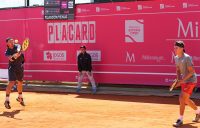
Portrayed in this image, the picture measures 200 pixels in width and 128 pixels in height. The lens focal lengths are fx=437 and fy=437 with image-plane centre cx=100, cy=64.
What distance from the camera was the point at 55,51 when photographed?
18625mm

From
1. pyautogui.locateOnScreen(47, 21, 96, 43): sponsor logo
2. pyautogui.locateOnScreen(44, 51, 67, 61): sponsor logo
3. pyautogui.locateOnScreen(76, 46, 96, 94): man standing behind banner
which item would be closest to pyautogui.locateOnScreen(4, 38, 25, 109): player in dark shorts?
pyautogui.locateOnScreen(76, 46, 96, 94): man standing behind banner

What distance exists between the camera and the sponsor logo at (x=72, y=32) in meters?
17.8

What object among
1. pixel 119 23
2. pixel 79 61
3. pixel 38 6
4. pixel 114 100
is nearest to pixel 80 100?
pixel 114 100

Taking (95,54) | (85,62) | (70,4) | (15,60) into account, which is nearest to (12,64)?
(15,60)

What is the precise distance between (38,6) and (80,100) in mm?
5832

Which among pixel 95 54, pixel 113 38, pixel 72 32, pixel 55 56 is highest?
pixel 72 32

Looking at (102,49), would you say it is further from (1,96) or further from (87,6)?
(1,96)

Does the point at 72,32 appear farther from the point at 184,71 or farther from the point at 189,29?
the point at 184,71

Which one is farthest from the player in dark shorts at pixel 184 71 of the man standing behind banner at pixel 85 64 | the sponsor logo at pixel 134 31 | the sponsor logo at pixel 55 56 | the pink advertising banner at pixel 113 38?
the sponsor logo at pixel 55 56

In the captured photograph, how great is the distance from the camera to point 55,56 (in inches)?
732

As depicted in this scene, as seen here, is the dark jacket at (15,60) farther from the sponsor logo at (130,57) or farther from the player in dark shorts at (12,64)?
the sponsor logo at (130,57)

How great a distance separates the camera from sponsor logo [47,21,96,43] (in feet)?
58.4

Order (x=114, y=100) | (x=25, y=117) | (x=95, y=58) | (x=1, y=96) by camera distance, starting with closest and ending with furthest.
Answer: (x=25, y=117)
(x=114, y=100)
(x=1, y=96)
(x=95, y=58)

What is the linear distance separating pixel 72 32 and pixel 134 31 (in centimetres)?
288
